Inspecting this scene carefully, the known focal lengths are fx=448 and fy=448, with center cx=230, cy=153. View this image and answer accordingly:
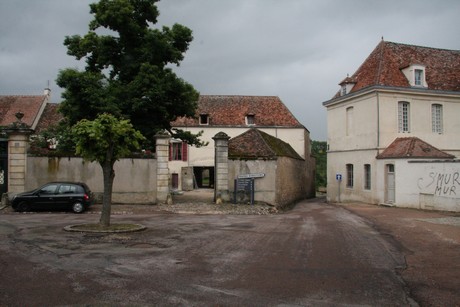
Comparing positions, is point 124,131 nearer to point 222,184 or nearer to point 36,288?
point 36,288

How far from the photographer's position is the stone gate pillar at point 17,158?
20.9 meters

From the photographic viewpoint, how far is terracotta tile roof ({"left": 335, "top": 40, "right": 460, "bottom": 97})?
29.0 meters

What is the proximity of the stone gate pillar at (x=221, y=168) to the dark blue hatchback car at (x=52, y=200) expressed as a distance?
20.5 feet

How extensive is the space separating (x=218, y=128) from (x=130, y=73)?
1953cm

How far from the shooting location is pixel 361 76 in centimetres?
3091

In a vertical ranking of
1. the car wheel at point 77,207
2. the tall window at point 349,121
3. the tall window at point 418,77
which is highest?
the tall window at point 418,77

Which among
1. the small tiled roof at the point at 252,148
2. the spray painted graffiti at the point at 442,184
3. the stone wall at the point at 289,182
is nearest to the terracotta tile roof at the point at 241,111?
the stone wall at the point at 289,182

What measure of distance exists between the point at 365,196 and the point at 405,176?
→ 4.65 metres

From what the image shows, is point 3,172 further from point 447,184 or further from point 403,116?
point 403,116

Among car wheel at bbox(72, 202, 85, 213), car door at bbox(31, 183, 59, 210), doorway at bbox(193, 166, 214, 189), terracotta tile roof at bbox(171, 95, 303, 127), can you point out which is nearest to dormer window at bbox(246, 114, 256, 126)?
terracotta tile roof at bbox(171, 95, 303, 127)

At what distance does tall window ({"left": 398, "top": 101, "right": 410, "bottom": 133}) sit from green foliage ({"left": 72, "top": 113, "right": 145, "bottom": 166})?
20.1 metres

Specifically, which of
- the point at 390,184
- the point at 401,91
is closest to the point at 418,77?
the point at 401,91

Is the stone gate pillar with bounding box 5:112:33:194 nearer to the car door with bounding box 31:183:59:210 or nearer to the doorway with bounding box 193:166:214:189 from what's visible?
the car door with bounding box 31:183:59:210

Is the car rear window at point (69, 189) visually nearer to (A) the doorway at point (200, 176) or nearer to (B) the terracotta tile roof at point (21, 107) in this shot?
(B) the terracotta tile roof at point (21, 107)
